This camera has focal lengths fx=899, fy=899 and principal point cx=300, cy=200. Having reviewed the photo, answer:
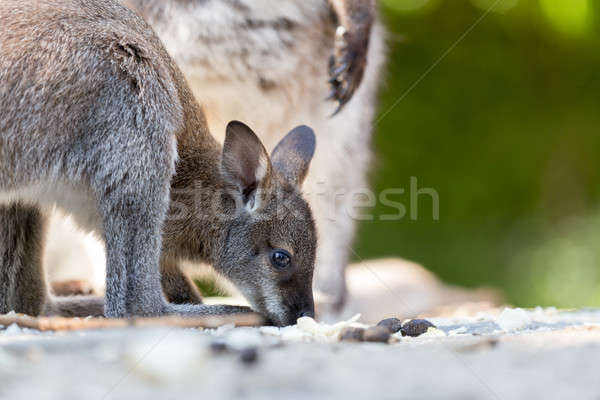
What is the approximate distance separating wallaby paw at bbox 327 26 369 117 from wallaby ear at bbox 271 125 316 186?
1.56 feet

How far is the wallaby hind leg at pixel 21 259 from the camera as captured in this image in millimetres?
2773

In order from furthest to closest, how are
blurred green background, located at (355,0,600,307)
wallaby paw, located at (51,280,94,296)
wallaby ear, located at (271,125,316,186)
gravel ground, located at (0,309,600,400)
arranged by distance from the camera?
blurred green background, located at (355,0,600,307), wallaby paw, located at (51,280,94,296), wallaby ear, located at (271,125,316,186), gravel ground, located at (0,309,600,400)

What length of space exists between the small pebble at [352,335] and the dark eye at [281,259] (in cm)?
54

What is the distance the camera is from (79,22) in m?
2.55

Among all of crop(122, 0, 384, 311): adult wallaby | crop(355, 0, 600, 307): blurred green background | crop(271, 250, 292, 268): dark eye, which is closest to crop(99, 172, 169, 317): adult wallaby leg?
crop(271, 250, 292, 268): dark eye

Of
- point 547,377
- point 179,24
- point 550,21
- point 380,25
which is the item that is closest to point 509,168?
point 550,21

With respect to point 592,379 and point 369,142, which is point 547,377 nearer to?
point 592,379

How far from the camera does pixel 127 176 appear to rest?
2.45m

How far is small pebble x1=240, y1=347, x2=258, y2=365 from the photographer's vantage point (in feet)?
5.72

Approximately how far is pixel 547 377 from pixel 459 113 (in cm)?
571

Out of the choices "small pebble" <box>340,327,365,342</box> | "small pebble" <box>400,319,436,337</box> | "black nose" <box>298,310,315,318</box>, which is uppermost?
"small pebble" <box>340,327,365,342</box>

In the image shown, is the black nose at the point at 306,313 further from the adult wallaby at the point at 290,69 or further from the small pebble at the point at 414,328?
the adult wallaby at the point at 290,69

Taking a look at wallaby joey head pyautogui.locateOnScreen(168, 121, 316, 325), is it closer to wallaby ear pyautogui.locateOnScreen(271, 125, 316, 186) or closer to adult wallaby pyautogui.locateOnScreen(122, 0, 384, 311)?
wallaby ear pyautogui.locateOnScreen(271, 125, 316, 186)

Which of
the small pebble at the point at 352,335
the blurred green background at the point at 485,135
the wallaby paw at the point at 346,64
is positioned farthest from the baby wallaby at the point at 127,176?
the blurred green background at the point at 485,135
